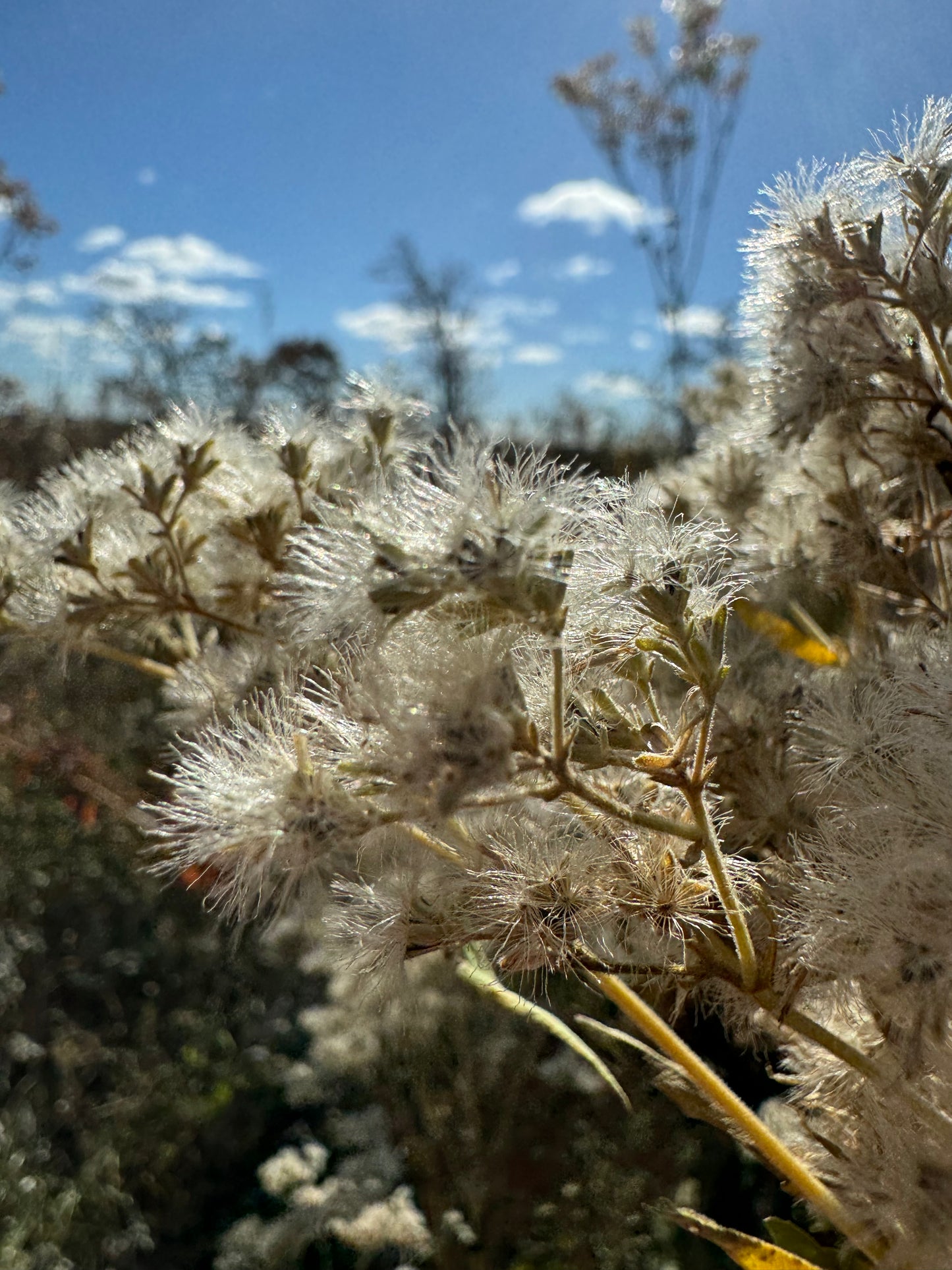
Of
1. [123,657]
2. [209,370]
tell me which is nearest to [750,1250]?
[123,657]

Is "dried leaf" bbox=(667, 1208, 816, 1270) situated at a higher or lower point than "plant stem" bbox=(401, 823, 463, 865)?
lower

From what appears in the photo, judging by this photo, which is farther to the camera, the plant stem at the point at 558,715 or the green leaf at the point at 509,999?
the green leaf at the point at 509,999

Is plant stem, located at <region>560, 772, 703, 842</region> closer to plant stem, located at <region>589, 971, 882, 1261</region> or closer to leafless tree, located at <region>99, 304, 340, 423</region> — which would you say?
plant stem, located at <region>589, 971, 882, 1261</region>

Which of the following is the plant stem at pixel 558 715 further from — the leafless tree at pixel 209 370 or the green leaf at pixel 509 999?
the leafless tree at pixel 209 370

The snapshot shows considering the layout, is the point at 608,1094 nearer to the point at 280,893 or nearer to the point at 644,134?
the point at 280,893

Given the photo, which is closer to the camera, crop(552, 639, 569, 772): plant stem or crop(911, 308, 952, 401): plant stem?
crop(552, 639, 569, 772): plant stem

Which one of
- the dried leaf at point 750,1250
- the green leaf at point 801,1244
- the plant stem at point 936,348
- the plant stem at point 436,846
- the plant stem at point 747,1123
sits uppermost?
the plant stem at point 936,348

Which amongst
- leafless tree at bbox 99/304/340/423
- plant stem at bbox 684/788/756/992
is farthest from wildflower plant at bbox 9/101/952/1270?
leafless tree at bbox 99/304/340/423

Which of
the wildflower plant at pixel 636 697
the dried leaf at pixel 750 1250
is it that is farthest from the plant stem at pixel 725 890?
the dried leaf at pixel 750 1250
